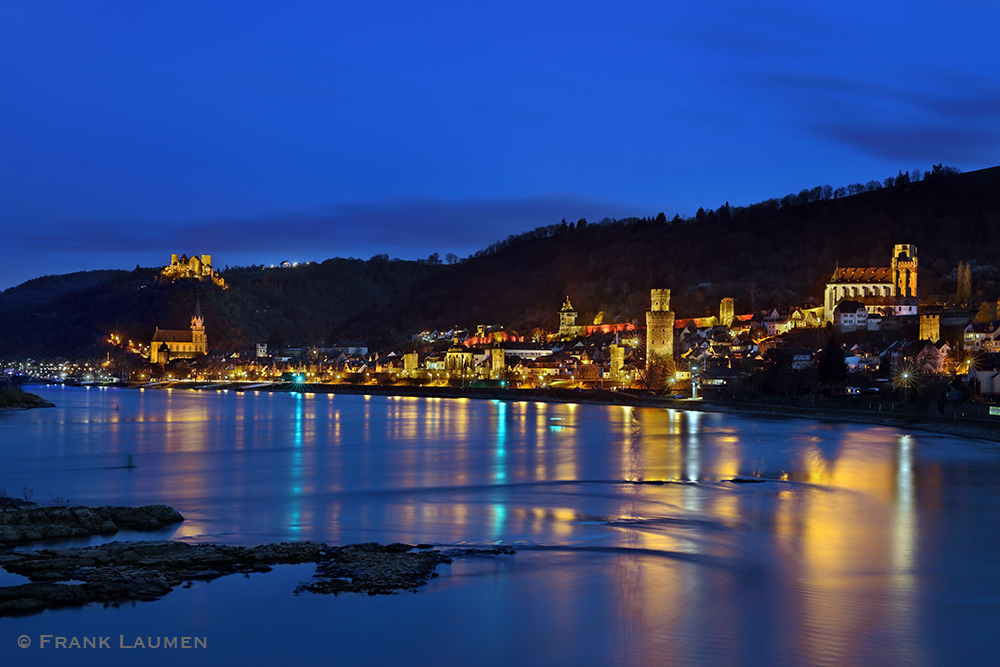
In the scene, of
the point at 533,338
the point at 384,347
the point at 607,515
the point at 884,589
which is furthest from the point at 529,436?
the point at 384,347

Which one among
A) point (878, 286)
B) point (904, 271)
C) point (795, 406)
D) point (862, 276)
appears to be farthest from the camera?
point (904, 271)

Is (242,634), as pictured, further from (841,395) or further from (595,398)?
(595,398)

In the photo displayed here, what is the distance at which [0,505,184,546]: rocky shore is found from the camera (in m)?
11.5

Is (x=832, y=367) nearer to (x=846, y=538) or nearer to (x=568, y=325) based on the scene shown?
(x=846, y=538)

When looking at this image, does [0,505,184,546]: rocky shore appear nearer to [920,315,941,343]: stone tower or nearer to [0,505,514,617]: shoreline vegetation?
[0,505,514,617]: shoreline vegetation

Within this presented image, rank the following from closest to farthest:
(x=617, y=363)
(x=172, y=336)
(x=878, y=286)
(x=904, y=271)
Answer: (x=617, y=363), (x=878, y=286), (x=904, y=271), (x=172, y=336)

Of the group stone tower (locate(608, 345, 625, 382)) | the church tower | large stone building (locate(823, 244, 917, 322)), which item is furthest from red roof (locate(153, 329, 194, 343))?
large stone building (locate(823, 244, 917, 322))

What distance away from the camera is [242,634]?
850cm

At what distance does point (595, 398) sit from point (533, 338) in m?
43.2

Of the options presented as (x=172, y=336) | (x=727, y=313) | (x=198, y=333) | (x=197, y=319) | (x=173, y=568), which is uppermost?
(x=197, y=319)

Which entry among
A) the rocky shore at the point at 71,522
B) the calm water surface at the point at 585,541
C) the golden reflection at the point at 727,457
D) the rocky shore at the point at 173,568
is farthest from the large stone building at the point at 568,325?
the rocky shore at the point at 173,568

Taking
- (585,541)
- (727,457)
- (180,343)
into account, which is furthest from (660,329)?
(180,343)

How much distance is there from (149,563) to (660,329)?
54.7 meters

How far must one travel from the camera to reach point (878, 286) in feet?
245
